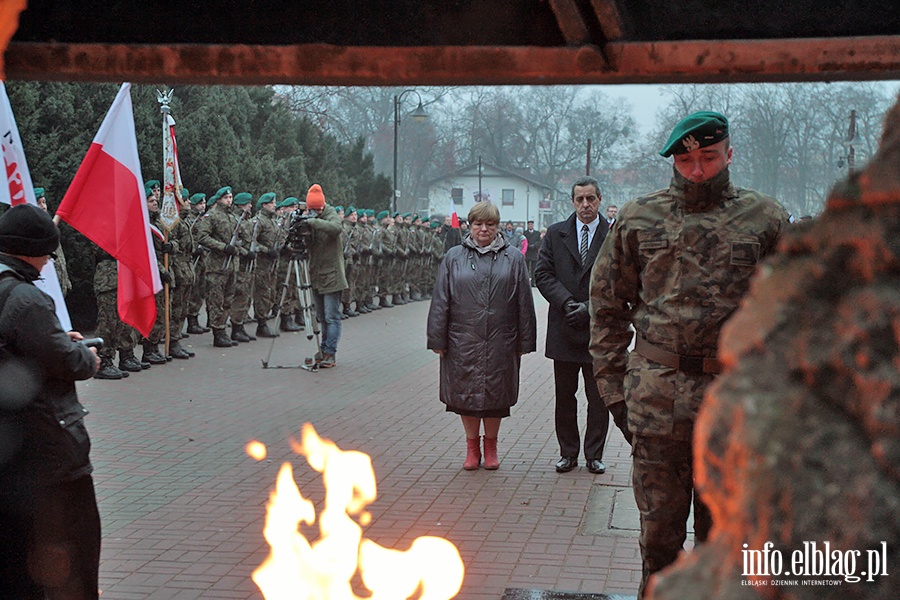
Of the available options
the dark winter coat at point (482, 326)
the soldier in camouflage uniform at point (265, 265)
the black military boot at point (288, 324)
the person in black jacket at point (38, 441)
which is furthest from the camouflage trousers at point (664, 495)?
the black military boot at point (288, 324)

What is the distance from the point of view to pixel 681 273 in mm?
3898

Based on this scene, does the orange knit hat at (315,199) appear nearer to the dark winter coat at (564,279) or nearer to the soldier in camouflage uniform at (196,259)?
the soldier in camouflage uniform at (196,259)

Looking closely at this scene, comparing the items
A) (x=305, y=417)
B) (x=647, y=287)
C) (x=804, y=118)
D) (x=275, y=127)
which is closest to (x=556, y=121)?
(x=804, y=118)

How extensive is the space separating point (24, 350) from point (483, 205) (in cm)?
470

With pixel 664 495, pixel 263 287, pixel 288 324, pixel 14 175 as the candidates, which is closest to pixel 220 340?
pixel 263 287

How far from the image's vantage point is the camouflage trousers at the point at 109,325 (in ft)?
43.3

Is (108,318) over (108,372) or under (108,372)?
over

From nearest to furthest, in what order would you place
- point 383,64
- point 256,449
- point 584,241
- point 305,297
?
point 383,64 < point 584,241 < point 256,449 < point 305,297

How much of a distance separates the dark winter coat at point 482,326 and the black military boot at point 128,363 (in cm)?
683

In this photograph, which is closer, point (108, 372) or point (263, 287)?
point (108, 372)

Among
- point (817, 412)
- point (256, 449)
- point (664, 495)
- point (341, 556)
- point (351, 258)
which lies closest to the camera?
point (817, 412)

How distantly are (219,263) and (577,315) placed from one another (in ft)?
33.0

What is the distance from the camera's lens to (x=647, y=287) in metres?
4.02

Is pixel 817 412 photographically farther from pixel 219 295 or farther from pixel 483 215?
pixel 219 295
